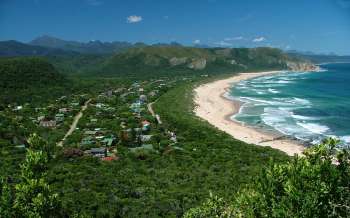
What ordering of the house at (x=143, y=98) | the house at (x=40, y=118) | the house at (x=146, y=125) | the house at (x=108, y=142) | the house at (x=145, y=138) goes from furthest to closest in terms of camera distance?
the house at (x=143, y=98) < the house at (x=40, y=118) < the house at (x=146, y=125) < the house at (x=145, y=138) < the house at (x=108, y=142)

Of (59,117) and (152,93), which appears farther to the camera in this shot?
(152,93)

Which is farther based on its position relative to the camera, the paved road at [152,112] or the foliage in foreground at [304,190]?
the paved road at [152,112]

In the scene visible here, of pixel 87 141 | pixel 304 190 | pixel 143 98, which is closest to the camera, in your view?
pixel 304 190

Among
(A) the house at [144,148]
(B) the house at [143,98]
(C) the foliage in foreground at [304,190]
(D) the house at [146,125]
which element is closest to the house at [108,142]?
(A) the house at [144,148]

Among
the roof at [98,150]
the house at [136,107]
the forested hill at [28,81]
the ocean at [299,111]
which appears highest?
the forested hill at [28,81]

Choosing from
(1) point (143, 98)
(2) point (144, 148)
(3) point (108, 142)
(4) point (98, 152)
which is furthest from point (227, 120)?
(1) point (143, 98)

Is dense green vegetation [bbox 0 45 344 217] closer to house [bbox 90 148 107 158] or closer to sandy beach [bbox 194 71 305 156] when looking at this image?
house [bbox 90 148 107 158]

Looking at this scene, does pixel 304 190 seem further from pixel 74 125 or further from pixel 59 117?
pixel 59 117

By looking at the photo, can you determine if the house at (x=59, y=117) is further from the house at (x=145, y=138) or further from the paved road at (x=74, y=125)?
the house at (x=145, y=138)
